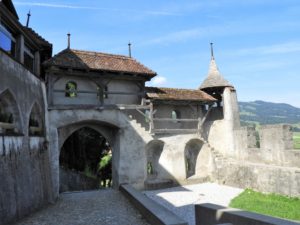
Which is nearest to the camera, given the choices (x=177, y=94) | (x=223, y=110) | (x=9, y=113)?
(x=9, y=113)

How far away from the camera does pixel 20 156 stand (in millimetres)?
10016

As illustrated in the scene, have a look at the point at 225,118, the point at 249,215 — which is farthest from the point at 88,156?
the point at 249,215

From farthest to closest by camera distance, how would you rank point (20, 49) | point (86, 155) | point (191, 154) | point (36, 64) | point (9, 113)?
point (86, 155) < point (191, 154) < point (36, 64) < point (20, 49) < point (9, 113)

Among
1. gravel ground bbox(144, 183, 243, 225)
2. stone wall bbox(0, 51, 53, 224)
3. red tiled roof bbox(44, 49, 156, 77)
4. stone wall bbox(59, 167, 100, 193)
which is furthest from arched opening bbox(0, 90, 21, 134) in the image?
stone wall bbox(59, 167, 100, 193)

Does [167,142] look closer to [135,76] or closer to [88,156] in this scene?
[135,76]

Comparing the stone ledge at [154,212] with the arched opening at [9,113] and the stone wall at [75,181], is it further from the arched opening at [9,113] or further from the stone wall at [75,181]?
the stone wall at [75,181]

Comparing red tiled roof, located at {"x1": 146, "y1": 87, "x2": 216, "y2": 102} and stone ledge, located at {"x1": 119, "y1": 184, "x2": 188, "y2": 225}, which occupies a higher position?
red tiled roof, located at {"x1": 146, "y1": 87, "x2": 216, "y2": 102}

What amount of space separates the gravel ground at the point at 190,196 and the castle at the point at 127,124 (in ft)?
2.95

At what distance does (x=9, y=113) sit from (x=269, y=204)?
11.0 m

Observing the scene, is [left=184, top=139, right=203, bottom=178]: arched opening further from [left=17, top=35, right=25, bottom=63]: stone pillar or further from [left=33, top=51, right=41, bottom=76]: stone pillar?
[left=17, top=35, right=25, bottom=63]: stone pillar

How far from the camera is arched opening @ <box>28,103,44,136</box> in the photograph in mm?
12773

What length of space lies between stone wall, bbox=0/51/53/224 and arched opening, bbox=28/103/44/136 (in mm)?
231

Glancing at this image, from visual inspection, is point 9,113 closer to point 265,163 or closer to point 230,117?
point 265,163

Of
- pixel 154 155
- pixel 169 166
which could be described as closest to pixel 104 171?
pixel 154 155
